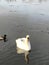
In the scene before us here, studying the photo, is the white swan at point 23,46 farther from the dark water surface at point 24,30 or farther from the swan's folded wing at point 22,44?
the dark water surface at point 24,30

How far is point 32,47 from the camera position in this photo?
12.4m

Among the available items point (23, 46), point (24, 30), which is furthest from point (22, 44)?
point (24, 30)

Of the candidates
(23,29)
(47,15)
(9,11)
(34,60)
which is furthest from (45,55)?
(9,11)

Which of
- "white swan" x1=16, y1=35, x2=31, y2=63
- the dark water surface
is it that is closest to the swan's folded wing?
"white swan" x1=16, y1=35, x2=31, y2=63

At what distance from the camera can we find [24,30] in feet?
49.5

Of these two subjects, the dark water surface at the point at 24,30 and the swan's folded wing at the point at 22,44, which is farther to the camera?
the swan's folded wing at the point at 22,44

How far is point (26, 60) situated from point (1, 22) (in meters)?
6.42

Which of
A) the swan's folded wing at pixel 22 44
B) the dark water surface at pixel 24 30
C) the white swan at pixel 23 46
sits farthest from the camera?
the swan's folded wing at pixel 22 44

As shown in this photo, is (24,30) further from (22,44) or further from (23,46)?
(23,46)

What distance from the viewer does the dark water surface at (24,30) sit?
11203 millimetres

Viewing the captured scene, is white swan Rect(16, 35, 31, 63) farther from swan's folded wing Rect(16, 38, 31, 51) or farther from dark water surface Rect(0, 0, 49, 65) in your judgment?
dark water surface Rect(0, 0, 49, 65)

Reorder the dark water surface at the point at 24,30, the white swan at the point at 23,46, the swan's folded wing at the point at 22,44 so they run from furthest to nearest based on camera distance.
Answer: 1. the swan's folded wing at the point at 22,44
2. the white swan at the point at 23,46
3. the dark water surface at the point at 24,30

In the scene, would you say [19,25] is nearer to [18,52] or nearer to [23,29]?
[23,29]

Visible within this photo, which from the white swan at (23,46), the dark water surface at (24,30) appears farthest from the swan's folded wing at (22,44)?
the dark water surface at (24,30)
